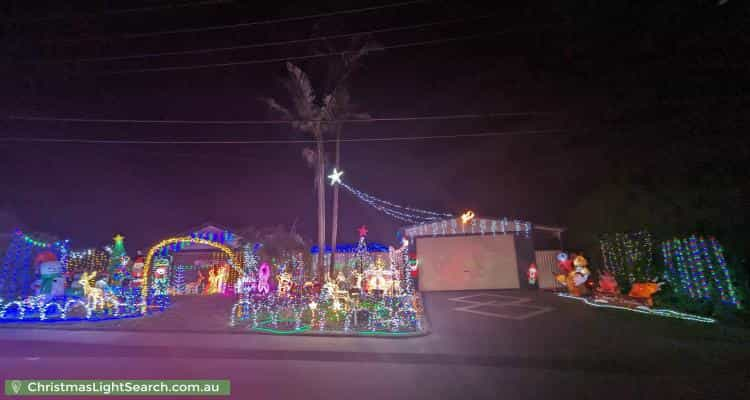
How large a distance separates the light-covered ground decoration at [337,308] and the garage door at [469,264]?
178 cm

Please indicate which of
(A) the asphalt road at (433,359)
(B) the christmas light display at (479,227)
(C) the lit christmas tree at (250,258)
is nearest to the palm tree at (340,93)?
(C) the lit christmas tree at (250,258)

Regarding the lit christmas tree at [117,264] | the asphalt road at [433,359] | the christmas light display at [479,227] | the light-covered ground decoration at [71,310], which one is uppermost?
the christmas light display at [479,227]

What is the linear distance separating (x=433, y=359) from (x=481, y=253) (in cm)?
1135

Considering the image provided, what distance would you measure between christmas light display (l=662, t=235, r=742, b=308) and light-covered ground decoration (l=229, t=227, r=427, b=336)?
24.7 ft

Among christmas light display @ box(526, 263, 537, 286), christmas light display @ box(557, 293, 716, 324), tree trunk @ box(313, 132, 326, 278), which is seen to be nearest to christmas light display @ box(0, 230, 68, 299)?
tree trunk @ box(313, 132, 326, 278)

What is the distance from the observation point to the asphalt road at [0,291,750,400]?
4297 mm

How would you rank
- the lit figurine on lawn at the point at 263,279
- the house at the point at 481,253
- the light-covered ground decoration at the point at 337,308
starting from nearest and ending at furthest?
the light-covered ground decoration at the point at 337,308
the lit figurine on lawn at the point at 263,279
the house at the point at 481,253

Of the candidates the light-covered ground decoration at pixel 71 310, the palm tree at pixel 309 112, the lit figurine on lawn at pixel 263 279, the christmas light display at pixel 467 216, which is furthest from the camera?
the christmas light display at pixel 467 216

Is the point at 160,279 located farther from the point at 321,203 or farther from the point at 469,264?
the point at 469,264

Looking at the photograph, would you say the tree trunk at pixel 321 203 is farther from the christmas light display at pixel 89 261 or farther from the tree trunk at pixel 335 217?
the christmas light display at pixel 89 261

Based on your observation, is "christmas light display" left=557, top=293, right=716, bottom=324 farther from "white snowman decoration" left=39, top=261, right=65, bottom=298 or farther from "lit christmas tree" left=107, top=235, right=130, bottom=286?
"white snowman decoration" left=39, top=261, right=65, bottom=298

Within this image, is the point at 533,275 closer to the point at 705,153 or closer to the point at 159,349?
the point at 705,153

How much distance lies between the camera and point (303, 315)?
9812 millimetres

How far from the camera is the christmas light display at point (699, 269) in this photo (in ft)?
26.9
